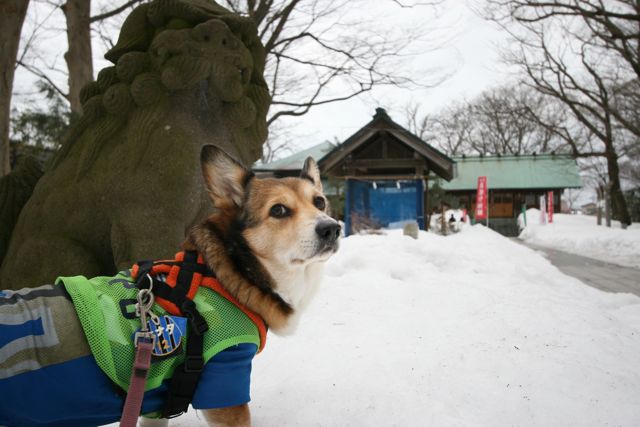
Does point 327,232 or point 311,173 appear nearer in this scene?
point 327,232

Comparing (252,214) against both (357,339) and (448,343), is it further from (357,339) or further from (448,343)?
(448,343)

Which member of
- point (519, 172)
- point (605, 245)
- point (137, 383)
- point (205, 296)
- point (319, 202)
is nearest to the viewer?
point (137, 383)

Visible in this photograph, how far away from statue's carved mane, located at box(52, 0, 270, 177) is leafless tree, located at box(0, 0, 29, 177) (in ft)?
11.2

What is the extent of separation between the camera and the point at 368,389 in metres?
2.70

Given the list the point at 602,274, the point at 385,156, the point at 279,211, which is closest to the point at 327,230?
the point at 279,211

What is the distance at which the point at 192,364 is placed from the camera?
1.70 m

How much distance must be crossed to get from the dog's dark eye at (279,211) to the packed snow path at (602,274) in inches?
248

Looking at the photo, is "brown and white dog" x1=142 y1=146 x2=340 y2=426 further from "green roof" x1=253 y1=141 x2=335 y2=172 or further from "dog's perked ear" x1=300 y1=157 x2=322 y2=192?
"green roof" x1=253 y1=141 x2=335 y2=172

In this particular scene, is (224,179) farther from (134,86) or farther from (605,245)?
(605,245)

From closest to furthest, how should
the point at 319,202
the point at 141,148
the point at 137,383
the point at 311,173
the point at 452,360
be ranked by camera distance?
the point at 137,383
the point at 319,202
the point at 311,173
the point at 452,360
the point at 141,148

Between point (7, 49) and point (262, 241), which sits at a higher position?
point (7, 49)

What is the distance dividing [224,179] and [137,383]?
1.10 m

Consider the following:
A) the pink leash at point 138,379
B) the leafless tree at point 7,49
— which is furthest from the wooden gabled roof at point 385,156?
the pink leash at point 138,379

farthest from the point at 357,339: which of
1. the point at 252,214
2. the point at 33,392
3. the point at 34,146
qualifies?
the point at 34,146
